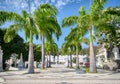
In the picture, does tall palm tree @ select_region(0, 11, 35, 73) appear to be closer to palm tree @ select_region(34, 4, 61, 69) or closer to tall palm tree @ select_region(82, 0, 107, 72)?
palm tree @ select_region(34, 4, 61, 69)

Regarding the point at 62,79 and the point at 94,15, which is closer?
the point at 62,79

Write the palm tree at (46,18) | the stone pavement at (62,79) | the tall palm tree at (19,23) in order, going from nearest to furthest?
the stone pavement at (62,79)
the tall palm tree at (19,23)
the palm tree at (46,18)

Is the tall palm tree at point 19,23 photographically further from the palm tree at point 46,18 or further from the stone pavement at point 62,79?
the stone pavement at point 62,79

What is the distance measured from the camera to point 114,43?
3775 centimetres

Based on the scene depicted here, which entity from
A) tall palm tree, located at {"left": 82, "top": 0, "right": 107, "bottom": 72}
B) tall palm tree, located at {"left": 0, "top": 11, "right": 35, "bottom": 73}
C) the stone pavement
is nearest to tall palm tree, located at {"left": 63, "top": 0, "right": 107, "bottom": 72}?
tall palm tree, located at {"left": 82, "top": 0, "right": 107, "bottom": 72}

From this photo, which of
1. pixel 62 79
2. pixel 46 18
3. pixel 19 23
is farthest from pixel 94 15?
pixel 62 79

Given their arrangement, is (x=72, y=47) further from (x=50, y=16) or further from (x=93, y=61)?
(x=93, y=61)

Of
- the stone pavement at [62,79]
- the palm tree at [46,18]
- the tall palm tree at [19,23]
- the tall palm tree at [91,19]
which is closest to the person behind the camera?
the stone pavement at [62,79]

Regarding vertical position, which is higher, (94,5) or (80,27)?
(94,5)

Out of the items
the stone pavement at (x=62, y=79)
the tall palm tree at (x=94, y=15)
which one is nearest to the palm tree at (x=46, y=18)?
the tall palm tree at (x=94, y=15)

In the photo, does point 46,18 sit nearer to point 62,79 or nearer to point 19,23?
point 19,23

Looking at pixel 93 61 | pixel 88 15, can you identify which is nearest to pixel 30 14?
pixel 88 15

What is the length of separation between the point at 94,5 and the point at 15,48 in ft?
103

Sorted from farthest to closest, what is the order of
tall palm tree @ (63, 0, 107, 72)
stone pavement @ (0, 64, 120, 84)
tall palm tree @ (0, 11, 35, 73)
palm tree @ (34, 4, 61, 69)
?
palm tree @ (34, 4, 61, 69)
tall palm tree @ (63, 0, 107, 72)
tall palm tree @ (0, 11, 35, 73)
stone pavement @ (0, 64, 120, 84)
